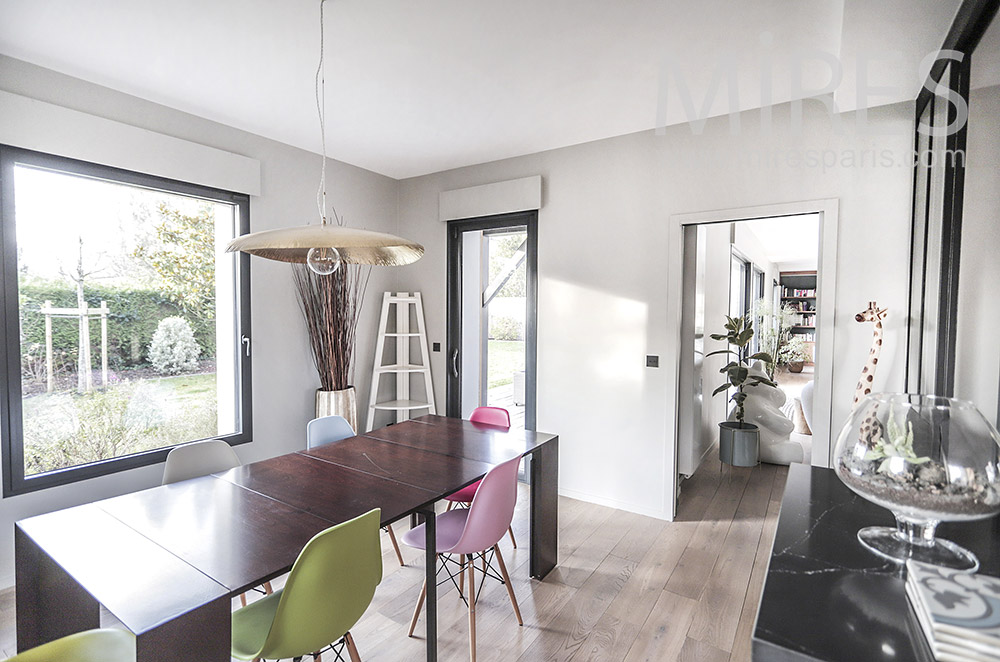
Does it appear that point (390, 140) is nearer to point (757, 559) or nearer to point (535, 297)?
point (535, 297)

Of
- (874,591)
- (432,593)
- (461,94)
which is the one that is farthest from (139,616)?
(461,94)

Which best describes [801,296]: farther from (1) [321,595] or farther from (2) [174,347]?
(1) [321,595]

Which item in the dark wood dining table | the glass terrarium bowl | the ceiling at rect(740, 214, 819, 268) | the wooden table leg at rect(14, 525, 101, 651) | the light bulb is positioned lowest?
the wooden table leg at rect(14, 525, 101, 651)

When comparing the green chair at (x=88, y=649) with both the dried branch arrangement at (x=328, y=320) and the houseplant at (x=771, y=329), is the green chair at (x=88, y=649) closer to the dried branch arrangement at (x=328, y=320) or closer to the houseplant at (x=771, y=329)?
the dried branch arrangement at (x=328, y=320)

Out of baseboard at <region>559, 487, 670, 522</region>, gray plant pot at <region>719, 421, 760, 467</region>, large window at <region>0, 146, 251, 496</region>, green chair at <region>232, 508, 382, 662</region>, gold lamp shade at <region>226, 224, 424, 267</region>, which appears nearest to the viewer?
green chair at <region>232, 508, 382, 662</region>

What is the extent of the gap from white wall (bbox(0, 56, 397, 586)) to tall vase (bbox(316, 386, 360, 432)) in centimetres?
16

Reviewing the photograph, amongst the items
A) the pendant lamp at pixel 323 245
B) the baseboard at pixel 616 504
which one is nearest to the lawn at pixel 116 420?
the pendant lamp at pixel 323 245

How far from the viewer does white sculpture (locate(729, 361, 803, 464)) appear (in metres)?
4.33

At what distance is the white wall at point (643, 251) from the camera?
2.69 meters

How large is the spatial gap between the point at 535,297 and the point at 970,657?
331 centimetres

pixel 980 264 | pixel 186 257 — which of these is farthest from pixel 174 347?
pixel 980 264

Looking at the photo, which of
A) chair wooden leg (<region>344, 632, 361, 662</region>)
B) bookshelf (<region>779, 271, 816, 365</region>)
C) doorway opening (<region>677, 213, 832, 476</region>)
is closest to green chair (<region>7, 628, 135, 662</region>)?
chair wooden leg (<region>344, 632, 361, 662</region>)

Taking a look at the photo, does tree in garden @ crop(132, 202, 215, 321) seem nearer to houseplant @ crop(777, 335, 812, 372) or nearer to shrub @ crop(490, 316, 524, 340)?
shrub @ crop(490, 316, 524, 340)

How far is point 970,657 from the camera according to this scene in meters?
0.71
